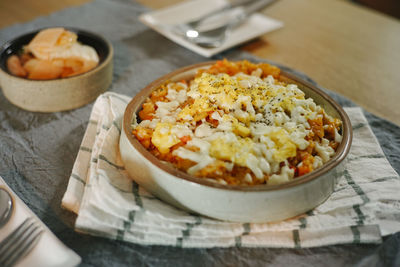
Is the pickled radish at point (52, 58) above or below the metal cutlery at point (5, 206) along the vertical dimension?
above

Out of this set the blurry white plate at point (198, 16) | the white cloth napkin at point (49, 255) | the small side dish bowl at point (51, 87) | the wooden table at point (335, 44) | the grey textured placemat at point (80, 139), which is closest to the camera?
the white cloth napkin at point (49, 255)

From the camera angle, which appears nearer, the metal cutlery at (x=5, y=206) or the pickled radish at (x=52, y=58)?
the metal cutlery at (x=5, y=206)

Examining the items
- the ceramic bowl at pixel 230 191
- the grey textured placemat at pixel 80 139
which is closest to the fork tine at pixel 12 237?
the grey textured placemat at pixel 80 139

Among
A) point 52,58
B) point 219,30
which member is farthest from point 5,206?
point 219,30

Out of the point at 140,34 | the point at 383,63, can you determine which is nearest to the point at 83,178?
the point at 140,34

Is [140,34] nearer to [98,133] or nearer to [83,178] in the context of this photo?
[98,133]

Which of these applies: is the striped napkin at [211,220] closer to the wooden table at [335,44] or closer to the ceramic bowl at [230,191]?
the ceramic bowl at [230,191]
